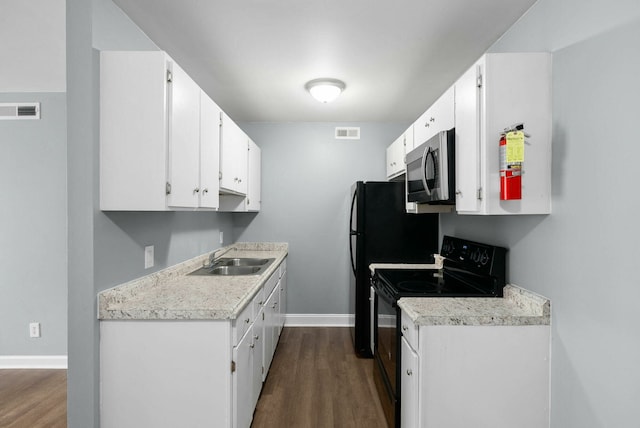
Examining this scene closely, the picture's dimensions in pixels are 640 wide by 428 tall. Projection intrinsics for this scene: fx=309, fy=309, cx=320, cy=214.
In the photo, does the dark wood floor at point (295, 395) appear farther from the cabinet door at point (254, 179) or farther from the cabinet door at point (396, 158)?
the cabinet door at point (396, 158)

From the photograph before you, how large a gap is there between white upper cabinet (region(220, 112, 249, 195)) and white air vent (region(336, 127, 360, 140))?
1.34 m

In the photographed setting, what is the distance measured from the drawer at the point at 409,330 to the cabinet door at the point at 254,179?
6.81 ft

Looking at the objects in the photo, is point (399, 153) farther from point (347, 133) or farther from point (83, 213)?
Result: point (83, 213)

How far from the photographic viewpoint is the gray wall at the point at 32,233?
9.29 feet

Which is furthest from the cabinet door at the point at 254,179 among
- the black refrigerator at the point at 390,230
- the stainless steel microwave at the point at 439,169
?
the stainless steel microwave at the point at 439,169

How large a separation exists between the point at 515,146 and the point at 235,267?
8.22ft

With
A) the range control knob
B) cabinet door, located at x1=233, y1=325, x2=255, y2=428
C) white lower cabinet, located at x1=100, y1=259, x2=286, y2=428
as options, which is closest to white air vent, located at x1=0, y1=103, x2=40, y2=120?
white lower cabinet, located at x1=100, y1=259, x2=286, y2=428

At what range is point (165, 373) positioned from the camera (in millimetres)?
1547

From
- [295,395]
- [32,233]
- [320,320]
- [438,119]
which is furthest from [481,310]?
[32,233]

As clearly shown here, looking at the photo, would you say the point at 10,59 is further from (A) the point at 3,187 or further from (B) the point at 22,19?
(A) the point at 3,187

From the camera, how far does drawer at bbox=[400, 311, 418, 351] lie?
159 centimetres

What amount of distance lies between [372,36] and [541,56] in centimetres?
97

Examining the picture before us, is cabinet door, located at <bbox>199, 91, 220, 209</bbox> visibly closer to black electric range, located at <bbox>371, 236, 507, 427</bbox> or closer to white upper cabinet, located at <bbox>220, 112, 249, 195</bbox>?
white upper cabinet, located at <bbox>220, 112, 249, 195</bbox>

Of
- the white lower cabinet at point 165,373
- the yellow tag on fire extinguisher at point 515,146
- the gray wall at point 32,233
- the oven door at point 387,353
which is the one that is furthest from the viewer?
the gray wall at point 32,233
